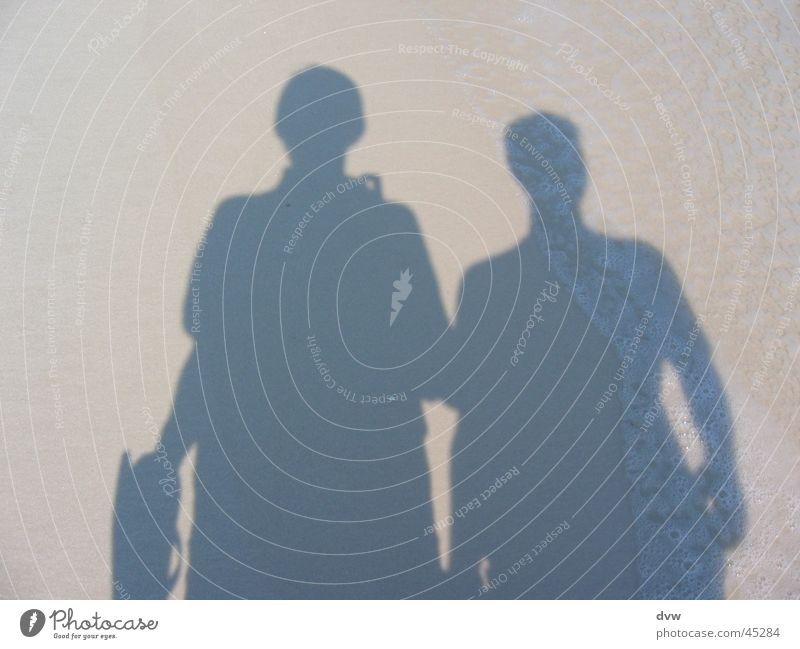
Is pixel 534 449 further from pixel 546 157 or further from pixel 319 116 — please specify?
pixel 319 116

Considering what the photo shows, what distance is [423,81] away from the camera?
5.99 metres

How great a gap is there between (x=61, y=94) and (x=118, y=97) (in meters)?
0.51

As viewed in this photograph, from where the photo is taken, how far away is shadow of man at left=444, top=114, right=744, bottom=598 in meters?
5.57

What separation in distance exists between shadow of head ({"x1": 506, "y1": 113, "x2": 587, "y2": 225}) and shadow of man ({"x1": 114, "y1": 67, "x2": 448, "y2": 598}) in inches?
43.1

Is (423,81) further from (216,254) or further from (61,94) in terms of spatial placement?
(61,94)

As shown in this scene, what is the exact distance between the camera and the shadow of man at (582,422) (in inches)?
219

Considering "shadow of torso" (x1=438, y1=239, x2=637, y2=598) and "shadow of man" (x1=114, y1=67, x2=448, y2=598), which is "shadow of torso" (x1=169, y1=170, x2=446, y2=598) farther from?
"shadow of torso" (x1=438, y1=239, x2=637, y2=598)

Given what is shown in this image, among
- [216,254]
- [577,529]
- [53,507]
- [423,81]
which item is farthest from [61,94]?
[577,529]
